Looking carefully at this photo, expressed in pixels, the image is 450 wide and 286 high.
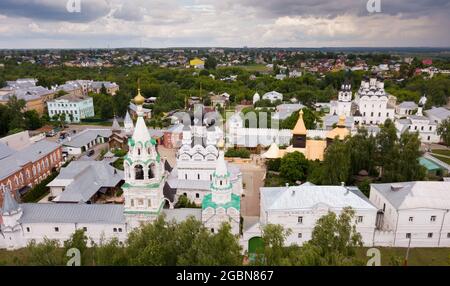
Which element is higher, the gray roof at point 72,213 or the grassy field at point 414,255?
the gray roof at point 72,213

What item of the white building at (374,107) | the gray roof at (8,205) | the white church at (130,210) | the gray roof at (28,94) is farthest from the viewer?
the gray roof at (28,94)

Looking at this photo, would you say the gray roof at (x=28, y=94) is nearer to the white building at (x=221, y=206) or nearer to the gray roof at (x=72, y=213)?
the gray roof at (x=72, y=213)

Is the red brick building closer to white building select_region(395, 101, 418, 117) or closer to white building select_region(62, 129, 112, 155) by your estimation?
white building select_region(62, 129, 112, 155)

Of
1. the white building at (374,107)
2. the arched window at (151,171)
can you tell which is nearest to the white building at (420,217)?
the arched window at (151,171)

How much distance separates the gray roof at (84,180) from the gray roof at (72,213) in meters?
3.91

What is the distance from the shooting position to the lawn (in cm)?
2027

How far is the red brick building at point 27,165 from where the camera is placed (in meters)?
29.6

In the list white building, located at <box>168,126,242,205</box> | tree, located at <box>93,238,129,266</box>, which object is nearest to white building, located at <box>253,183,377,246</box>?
white building, located at <box>168,126,242,205</box>

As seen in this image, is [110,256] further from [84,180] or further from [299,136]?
[299,136]

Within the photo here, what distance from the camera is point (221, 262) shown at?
495 inches

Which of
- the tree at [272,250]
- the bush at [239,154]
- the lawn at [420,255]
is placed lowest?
the lawn at [420,255]

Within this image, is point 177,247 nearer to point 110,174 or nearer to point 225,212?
point 225,212

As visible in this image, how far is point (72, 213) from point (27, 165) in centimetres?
1350

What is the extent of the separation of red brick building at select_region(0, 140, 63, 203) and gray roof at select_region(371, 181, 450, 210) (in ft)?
100
